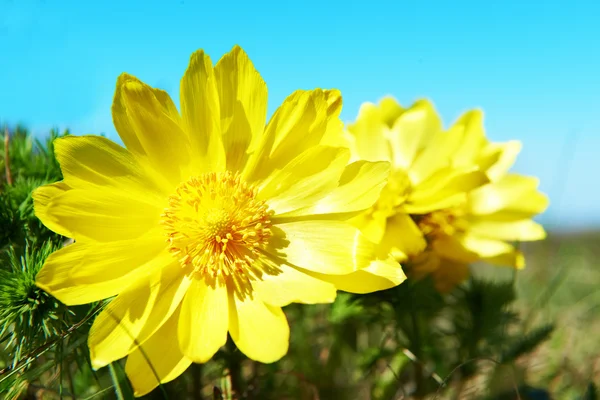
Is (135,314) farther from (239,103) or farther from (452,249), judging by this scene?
(452,249)

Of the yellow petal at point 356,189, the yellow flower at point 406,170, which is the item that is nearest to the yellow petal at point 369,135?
the yellow flower at point 406,170

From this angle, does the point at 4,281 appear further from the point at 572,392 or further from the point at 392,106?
the point at 572,392

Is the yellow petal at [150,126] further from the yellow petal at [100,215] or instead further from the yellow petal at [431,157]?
the yellow petal at [431,157]

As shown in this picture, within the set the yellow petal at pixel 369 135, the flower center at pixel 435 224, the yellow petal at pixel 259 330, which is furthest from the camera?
the yellow petal at pixel 369 135

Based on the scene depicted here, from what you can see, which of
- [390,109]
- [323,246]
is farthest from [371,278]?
[390,109]

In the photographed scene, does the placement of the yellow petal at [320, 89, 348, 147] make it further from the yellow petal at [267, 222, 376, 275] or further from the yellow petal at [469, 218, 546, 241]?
the yellow petal at [469, 218, 546, 241]

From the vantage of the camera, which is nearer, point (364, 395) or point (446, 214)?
point (446, 214)

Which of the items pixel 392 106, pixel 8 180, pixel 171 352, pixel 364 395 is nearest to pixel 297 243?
pixel 171 352
